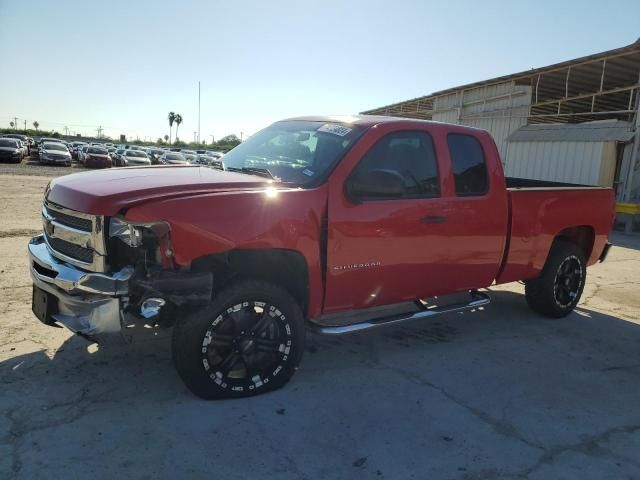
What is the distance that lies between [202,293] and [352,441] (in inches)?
51.2

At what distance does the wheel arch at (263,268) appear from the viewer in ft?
11.5

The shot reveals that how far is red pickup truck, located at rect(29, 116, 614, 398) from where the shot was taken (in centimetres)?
322

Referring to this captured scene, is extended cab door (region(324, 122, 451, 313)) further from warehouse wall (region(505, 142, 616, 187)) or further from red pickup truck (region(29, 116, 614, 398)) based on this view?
warehouse wall (region(505, 142, 616, 187))

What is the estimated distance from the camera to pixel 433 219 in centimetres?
439

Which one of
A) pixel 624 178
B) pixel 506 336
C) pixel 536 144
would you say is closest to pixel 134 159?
pixel 536 144

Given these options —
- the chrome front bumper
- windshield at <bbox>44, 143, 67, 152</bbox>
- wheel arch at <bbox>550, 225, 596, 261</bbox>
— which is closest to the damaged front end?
the chrome front bumper

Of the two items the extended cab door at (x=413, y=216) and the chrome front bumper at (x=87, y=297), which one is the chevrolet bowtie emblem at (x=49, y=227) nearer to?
the chrome front bumper at (x=87, y=297)

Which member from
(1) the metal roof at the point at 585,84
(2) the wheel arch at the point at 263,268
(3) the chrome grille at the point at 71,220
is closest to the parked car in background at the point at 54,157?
(1) the metal roof at the point at 585,84

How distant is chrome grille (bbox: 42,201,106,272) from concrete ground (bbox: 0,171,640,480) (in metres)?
0.58

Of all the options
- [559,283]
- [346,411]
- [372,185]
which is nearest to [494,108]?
[559,283]

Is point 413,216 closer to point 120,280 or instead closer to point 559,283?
point 120,280

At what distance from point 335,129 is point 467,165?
1.33 metres

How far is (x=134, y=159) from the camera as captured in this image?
106 ft

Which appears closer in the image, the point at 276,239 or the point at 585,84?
the point at 276,239
